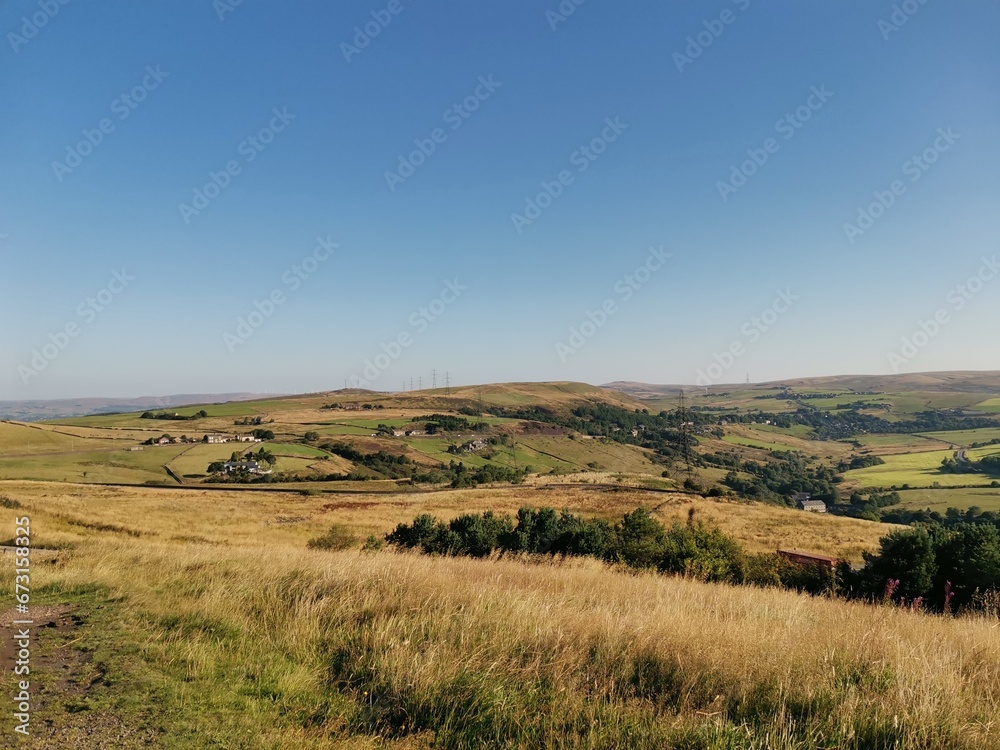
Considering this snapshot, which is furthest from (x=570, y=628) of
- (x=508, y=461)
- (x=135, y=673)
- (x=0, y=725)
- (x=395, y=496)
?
(x=508, y=461)

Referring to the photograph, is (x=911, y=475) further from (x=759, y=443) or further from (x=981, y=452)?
(x=759, y=443)

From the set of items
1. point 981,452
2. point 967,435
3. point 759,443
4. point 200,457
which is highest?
point 200,457

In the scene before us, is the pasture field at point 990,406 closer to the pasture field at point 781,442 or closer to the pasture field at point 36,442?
the pasture field at point 781,442

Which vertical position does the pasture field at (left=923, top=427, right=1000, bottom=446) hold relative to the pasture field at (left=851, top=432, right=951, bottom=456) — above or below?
above

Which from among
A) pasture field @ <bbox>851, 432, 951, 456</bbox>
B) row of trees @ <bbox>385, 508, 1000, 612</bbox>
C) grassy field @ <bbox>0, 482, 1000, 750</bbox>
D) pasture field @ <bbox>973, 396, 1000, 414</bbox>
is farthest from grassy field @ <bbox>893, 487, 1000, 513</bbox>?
pasture field @ <bbox>973, 396, 1000, 414</bbox>

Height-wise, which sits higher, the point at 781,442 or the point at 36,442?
the point at 36,442

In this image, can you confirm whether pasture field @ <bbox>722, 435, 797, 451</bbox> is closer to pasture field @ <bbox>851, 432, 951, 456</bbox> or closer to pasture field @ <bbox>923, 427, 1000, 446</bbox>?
pasture field @ <bbox>851, 432, 951, 456</bbox>

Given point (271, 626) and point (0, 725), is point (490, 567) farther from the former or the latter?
point (0, 725)

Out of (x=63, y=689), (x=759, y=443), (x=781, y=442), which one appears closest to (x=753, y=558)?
(x=63, y=689)

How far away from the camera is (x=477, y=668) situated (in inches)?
182

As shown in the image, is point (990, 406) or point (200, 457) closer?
point (200, 457)

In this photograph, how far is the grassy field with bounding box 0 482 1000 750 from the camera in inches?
148

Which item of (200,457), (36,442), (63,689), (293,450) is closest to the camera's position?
(63,689)

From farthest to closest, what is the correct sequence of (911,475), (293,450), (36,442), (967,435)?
(967,435)
(911,475)
(293,450)
(36,442)
